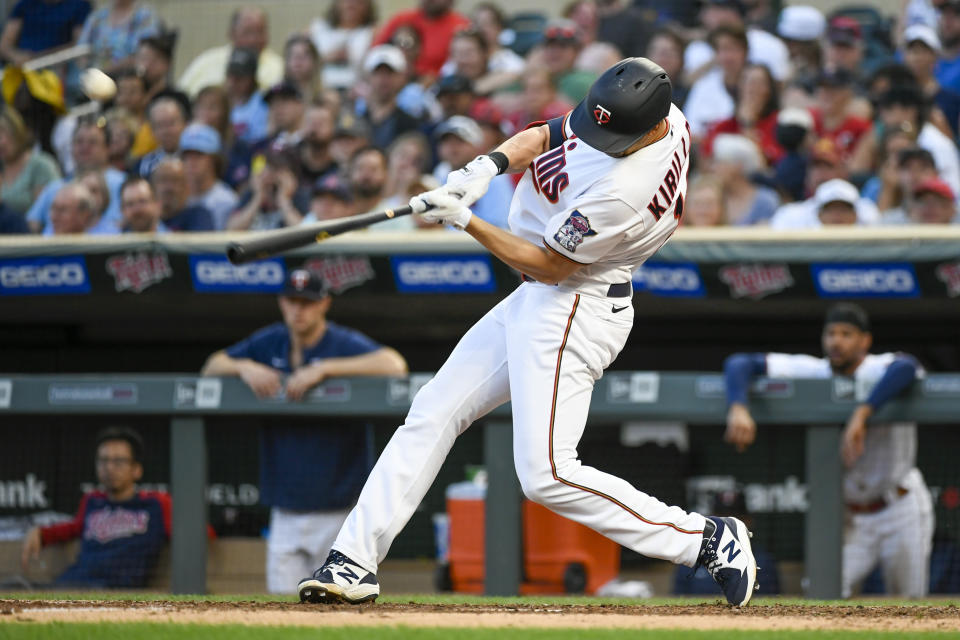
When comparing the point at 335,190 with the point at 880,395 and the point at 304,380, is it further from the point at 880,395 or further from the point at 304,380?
the point at 880,395

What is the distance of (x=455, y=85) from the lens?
8195mm

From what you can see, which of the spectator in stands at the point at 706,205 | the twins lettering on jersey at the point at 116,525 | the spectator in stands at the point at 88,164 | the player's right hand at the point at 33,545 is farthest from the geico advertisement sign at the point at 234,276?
the spectator in stands at the point at 706,205

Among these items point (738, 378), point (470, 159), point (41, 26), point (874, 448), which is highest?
point (41, 26)

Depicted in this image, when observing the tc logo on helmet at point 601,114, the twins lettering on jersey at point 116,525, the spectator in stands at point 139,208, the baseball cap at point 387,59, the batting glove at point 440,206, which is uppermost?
the baseball cap at point 387,59

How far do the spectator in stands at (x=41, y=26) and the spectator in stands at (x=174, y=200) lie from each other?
10.1 ft

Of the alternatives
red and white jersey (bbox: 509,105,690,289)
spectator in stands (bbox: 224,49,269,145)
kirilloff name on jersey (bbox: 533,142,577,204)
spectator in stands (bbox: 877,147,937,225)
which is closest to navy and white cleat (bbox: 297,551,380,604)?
red and white jersey (bbox: 509,105,690,289)

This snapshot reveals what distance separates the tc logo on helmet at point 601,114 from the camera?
3.59m

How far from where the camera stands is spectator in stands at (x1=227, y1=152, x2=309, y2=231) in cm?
731

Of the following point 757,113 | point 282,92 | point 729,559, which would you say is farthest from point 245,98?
point 729,559

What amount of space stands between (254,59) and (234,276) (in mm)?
3448

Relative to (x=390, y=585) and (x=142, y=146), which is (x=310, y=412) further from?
(x=142, y=146)

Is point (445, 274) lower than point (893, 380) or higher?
higher

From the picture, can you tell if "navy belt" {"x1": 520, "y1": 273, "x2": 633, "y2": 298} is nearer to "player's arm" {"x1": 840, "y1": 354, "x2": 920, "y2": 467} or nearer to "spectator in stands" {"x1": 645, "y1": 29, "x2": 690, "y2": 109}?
"player's arm" {"x1": 840, "y1": 354, "x2": 920, "y2": 467}

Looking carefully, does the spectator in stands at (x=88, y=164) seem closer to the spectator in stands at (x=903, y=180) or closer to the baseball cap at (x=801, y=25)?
the spectator in stands at (x=903, y=180)
